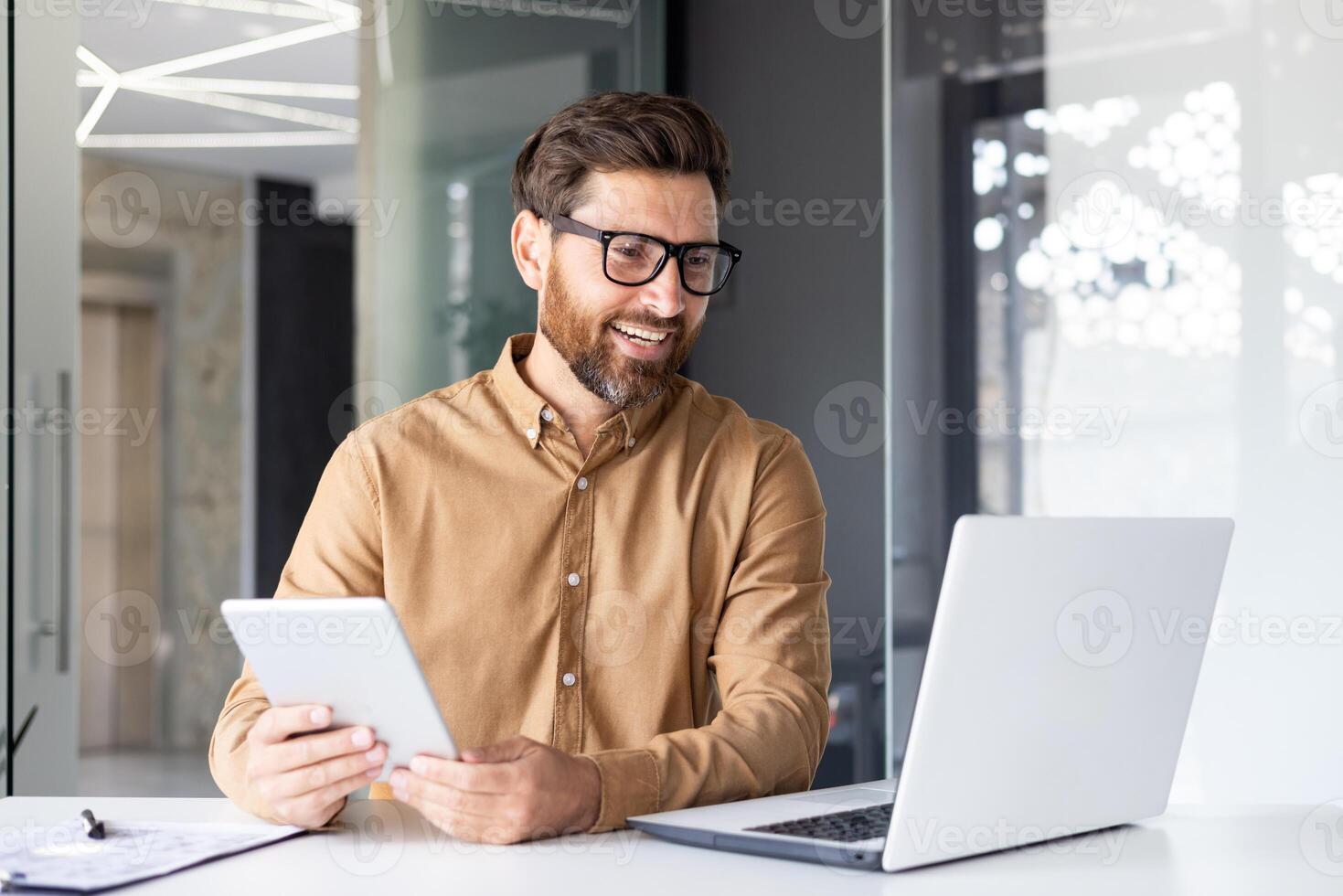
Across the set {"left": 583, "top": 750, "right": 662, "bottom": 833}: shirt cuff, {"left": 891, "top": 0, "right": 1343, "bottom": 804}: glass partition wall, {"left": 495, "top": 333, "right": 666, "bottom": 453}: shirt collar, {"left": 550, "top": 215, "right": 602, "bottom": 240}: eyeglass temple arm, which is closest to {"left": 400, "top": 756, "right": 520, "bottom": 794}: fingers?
{"left": 583, "top": 750, "right": 662, "bottom": 833}: shirt cuff

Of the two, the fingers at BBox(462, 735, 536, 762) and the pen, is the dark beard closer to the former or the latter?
the fingers at BBox(462, 735, 536, 762)

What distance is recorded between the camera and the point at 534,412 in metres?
1.94

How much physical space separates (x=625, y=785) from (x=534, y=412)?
2.15 ft

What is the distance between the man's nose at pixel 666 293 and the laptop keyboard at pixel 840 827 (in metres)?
0.76

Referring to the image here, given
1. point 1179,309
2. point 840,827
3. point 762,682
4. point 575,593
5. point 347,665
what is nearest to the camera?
point 347,665

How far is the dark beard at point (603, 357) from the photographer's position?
1922 millimetres

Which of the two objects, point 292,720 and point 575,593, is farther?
point 575,593

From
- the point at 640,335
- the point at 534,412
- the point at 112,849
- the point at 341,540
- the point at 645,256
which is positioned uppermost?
the point at 645,256

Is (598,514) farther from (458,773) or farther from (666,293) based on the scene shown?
(458,773)

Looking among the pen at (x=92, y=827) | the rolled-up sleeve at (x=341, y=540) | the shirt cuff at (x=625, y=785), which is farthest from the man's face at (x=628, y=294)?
the pen at (x=92, y=827)

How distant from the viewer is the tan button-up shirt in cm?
184

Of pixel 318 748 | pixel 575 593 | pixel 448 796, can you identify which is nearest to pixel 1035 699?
pixel 448 796

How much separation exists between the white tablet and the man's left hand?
22 millimetres

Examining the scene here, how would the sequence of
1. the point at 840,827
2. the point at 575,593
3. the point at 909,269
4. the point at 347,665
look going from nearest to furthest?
the point at 347,665 → the point at 840,827 → the point at 575,593 → the point at 909,269
